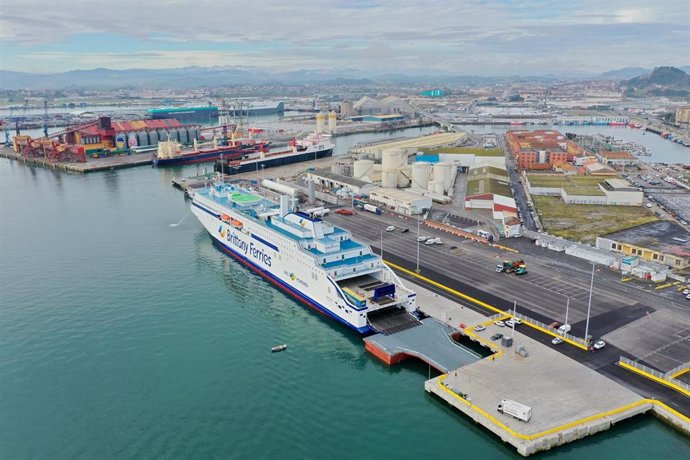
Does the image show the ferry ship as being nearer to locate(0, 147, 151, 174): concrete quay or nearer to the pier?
the pier

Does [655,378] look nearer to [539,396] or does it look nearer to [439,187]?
[539,396]

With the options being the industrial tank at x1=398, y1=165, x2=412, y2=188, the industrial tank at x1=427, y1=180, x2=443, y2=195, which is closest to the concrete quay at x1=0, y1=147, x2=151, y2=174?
the industrial tank at x1=398, y1=165, x2=412, y2=188

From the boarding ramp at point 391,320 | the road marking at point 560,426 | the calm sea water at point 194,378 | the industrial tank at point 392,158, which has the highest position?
the industrial tank at point 392,158

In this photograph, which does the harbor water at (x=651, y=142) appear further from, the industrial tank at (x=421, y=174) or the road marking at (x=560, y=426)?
the road marking at (x=560, y=426)

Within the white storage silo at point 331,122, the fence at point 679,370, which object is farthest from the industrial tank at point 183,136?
the fence at point 679,370

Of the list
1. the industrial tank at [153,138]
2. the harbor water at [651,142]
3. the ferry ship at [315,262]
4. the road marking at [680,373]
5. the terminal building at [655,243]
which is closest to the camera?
the road marking at [680,373]

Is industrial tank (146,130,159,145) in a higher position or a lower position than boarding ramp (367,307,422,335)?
higher
